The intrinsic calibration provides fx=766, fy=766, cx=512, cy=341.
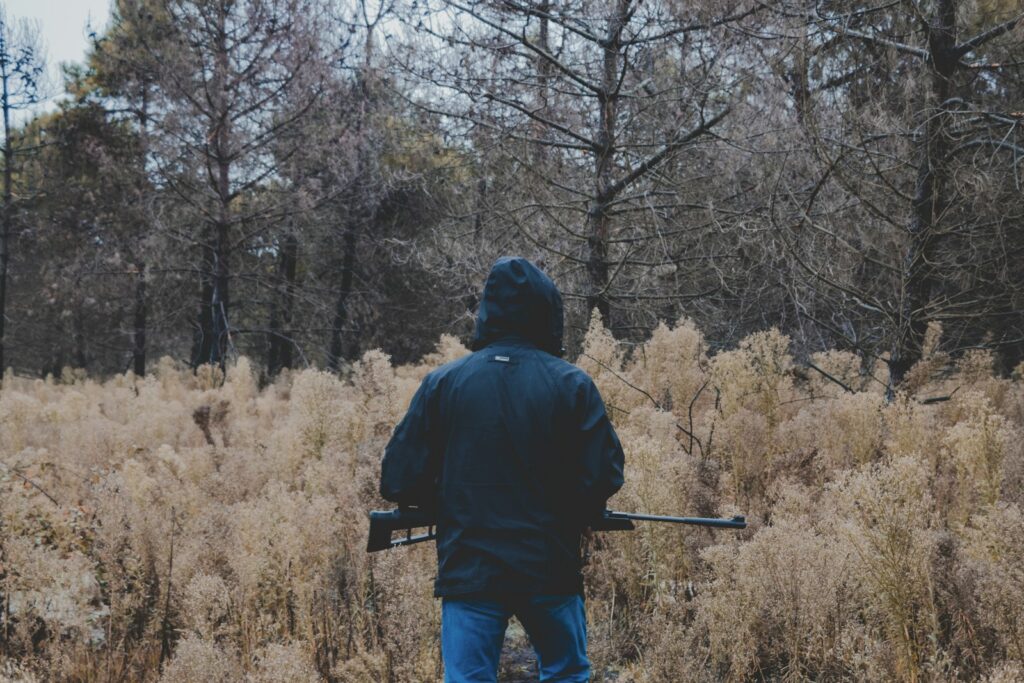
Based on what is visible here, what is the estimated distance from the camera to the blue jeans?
105 inches

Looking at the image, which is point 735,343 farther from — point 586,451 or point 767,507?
point 586,451

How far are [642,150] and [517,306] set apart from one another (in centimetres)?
662

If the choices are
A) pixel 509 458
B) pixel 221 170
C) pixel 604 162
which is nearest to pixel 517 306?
pixel 509 458

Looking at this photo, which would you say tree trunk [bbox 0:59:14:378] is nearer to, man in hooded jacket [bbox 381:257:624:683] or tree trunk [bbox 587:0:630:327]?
tree trunk [bbox 587:0:630:327]

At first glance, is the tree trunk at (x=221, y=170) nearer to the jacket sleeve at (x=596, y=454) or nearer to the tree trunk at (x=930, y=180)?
the tree trunk at (x=930, y=180)

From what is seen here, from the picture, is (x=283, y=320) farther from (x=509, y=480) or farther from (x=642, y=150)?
(x=509, y=480)

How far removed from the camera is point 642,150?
897cm

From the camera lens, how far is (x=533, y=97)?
8766 millimetres

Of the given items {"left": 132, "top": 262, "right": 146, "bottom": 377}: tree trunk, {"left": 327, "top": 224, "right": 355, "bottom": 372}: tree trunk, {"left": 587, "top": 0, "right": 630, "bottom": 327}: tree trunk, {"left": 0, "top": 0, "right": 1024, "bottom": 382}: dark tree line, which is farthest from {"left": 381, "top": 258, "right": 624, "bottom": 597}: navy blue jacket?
{"left": 132, "top": 262, "right": 146, "bottom": 377}: tree trunk

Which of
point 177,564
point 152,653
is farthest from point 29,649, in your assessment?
point 177,564

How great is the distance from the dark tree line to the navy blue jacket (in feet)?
14.4

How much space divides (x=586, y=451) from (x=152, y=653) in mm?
2800

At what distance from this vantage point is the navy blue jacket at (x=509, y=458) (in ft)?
8.79

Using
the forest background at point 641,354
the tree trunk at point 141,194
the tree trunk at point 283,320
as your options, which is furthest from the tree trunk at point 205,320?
the tree trunk at point 283,320
